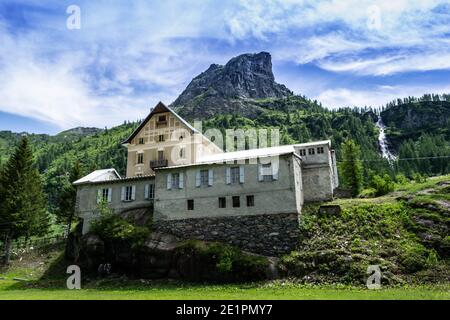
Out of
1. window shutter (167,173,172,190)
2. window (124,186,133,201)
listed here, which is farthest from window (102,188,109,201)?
window shutter (167,173,172,190)

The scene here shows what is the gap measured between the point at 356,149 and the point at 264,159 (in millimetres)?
20392

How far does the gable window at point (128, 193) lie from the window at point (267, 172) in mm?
15136

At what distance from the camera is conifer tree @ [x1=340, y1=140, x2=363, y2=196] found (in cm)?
4425

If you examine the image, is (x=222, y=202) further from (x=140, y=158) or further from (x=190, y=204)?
(x=140, y=158)

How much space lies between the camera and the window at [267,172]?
32281 millimetres

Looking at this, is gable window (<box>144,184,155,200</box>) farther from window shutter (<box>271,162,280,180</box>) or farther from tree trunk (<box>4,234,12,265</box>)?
tree trunk (<box>4,234,12,265</box>)

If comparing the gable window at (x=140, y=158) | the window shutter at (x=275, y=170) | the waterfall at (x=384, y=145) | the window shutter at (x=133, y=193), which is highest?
the waterfall at (x=384, y=145)

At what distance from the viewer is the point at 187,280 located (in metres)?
29.4

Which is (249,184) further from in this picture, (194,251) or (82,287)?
(82,287)

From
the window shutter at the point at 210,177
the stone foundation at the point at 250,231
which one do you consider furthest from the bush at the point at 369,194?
the window shutter at the point at 210,177

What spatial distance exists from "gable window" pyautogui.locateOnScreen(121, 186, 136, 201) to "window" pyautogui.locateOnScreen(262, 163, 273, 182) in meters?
15.1

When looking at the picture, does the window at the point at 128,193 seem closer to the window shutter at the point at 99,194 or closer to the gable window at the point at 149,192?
the gable window at the point at 149,192
